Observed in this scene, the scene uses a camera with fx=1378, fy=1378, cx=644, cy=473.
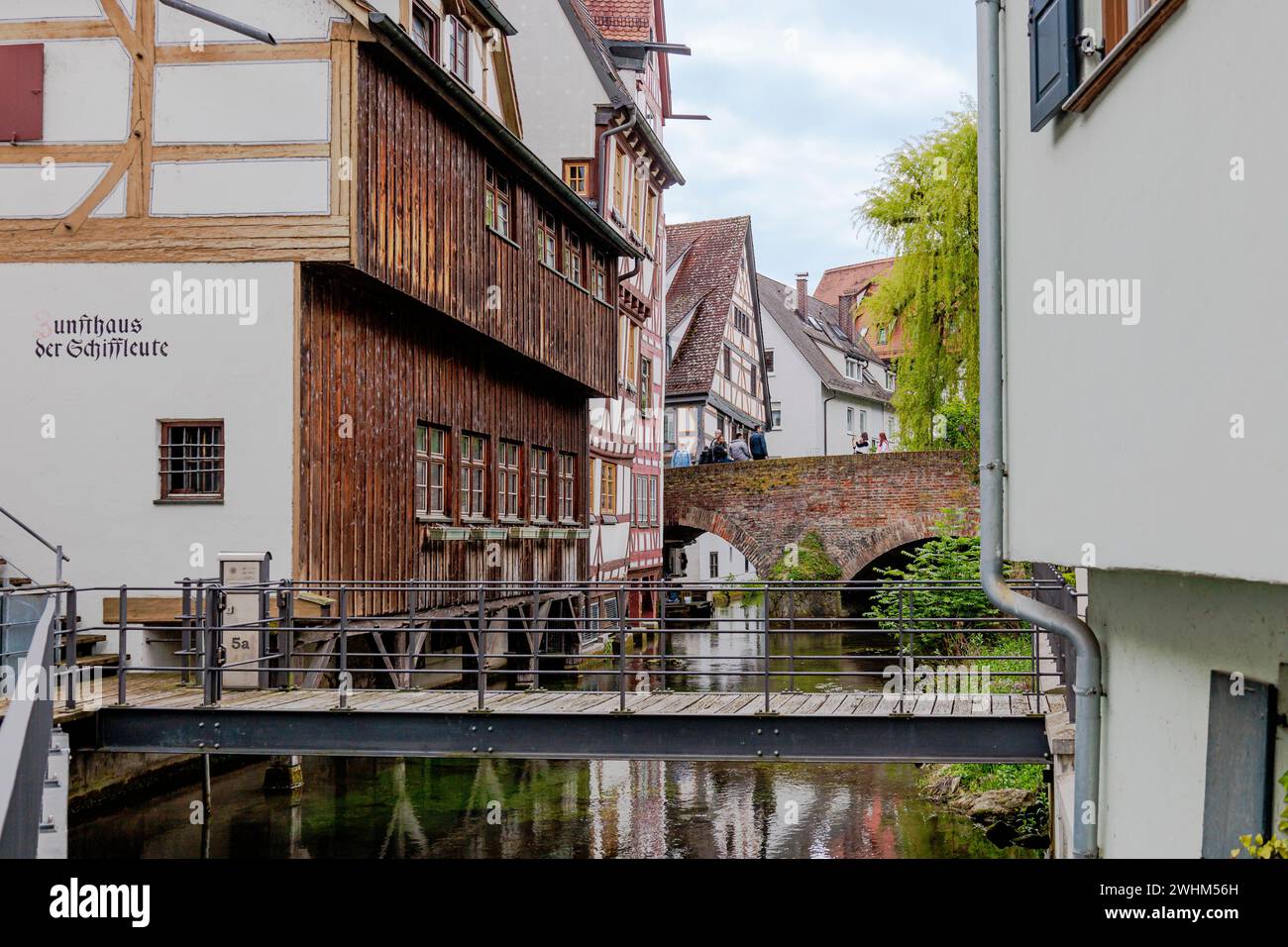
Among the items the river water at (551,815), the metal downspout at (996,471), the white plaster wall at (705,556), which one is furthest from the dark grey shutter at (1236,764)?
the white plaster wall at (705,556)

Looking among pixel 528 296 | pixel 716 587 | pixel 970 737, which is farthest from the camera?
pixel 528 296

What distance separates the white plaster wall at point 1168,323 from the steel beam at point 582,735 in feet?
14.2

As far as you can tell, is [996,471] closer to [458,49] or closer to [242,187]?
[242,187]

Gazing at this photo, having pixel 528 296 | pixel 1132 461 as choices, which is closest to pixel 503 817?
pixel 528 296

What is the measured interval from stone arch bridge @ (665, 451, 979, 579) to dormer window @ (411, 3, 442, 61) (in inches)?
601

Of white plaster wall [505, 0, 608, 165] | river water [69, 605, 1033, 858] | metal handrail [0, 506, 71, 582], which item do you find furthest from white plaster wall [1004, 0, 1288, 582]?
white plaster wall [505, 0, 608, 165]

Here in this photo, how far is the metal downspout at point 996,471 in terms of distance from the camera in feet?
18.3

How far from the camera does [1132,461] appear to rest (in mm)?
4133

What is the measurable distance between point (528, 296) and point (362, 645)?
5946 millimetres

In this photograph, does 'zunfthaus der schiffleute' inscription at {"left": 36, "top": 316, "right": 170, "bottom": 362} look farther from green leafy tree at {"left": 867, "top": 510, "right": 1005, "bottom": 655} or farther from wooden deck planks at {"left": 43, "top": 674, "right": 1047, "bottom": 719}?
green leafy tree at {"left": 867, "top": 510, "right": 1005, "bottom": 655}

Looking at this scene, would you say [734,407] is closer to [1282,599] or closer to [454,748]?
[454,748]

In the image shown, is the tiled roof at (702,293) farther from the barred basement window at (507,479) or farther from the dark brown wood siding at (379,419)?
the dark brown wood siding at (379,419)

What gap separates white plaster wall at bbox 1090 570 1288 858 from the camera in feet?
13.1

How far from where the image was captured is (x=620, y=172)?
2930 cm
